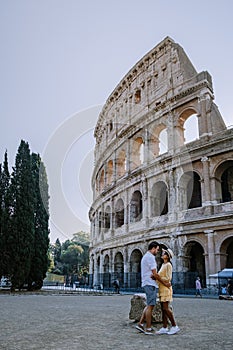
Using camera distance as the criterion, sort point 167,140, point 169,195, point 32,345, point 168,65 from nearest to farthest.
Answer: point 32,345 → point 169,195 → point 167,140 → point 168,65

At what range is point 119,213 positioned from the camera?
2797 centimetres

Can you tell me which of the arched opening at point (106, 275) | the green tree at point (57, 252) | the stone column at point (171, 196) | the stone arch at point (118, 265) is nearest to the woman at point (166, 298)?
the stone column at point (171, 196)

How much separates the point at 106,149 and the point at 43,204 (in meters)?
9.41

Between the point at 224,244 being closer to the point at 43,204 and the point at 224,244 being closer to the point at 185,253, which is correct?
the point at 185,253

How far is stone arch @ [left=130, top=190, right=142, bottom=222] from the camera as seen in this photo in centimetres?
2536

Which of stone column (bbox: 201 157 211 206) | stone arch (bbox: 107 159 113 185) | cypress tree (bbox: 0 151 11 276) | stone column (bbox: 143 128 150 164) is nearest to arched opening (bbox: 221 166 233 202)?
stone column (bbox: 201 157 211 206)

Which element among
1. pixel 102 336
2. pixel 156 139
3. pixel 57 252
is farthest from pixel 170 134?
pixel 57 252

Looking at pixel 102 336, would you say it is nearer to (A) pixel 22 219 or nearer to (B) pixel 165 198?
(A) pixel 22 219

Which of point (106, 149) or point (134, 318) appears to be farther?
point (106, 149)

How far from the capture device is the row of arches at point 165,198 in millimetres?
21312

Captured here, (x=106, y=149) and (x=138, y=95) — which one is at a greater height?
(x=138, y=95)

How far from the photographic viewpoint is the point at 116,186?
2728cm

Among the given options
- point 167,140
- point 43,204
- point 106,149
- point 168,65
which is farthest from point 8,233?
point 168,65

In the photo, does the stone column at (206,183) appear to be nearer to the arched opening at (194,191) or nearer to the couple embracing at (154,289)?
the arched opening at (194,191)
